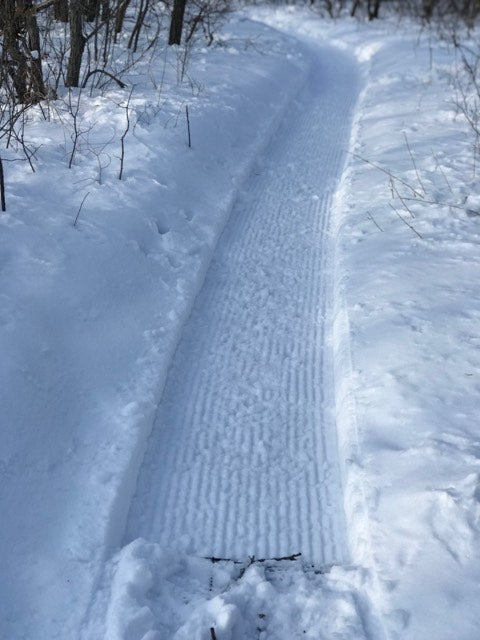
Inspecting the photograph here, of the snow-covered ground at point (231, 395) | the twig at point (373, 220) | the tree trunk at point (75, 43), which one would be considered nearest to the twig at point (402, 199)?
the snow-covered ground at point (231, 395)

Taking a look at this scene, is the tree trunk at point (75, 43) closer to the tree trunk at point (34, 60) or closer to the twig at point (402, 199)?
the tree trunk at point (34, 60)

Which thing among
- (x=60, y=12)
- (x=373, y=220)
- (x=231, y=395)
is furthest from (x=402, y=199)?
(x=60, y=12)

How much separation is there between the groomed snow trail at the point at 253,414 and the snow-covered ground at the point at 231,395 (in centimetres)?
1

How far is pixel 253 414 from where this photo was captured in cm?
305

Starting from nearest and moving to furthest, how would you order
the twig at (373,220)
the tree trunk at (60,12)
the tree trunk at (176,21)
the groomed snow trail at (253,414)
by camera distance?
1. the groomed snow trail at (253,414)
2. the twig at (373,220)
3. the tree trunk at (60,12)
4. the tree trunk at (176,21)

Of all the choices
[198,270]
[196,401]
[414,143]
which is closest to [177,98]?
[414,143]

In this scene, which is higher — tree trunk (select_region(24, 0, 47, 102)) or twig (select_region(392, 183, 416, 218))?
tree trunk (select_region(24, 0, 47, 102))

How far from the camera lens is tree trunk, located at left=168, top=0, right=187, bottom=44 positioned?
9180mm

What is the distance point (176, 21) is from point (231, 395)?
7930 mm

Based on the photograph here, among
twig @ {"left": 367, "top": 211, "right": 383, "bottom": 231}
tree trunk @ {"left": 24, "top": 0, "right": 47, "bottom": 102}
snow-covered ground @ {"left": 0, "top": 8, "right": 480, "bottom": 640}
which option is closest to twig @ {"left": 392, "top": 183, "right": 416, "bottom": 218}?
snow-covered ground @ {"left": 0, "top": 8, "right": 480, "bottom": 640}

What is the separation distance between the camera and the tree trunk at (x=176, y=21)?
9180mm

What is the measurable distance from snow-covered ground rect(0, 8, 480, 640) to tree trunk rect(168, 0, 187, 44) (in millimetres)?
4314

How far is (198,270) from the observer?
3.98m

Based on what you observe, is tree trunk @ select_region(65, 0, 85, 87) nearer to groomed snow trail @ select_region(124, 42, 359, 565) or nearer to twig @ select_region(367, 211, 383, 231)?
groomed snow trail @ select_region(124, 42, 359, 565)
